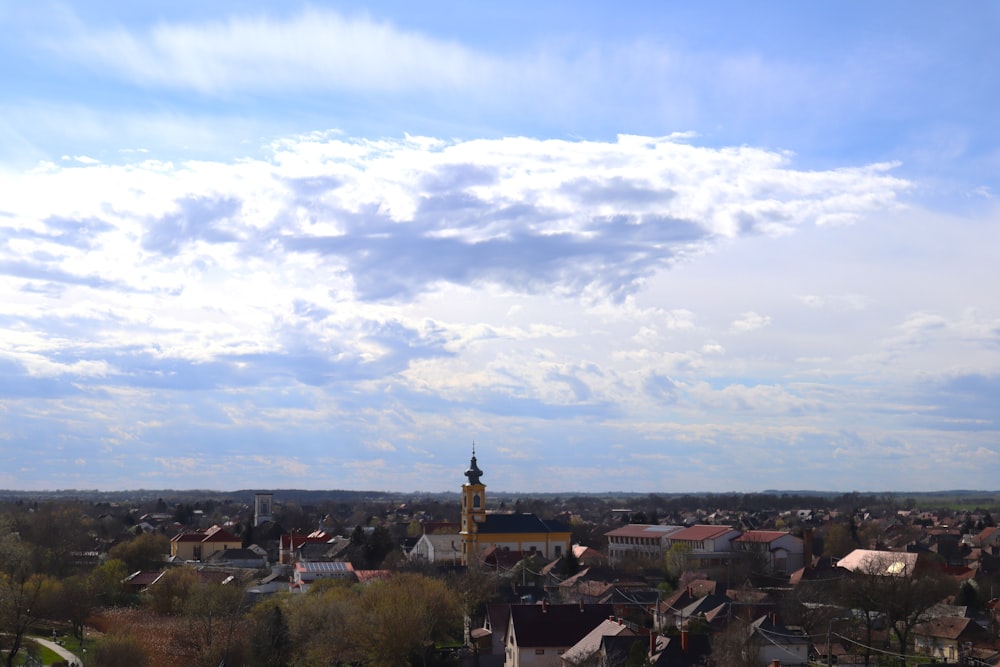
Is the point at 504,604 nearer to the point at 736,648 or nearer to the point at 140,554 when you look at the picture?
Answer: the point at 736,648

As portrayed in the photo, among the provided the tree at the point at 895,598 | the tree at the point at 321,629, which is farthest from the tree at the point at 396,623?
the tree at the point at 895,598

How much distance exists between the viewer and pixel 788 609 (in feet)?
175

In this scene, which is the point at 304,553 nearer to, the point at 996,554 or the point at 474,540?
the point at 474,540

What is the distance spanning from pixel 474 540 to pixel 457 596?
101ft

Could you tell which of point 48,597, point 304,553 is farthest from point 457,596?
point 304,553

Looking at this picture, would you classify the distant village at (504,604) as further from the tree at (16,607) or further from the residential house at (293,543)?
the residential house at (293,543)

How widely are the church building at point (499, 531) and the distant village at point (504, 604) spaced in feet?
0.51

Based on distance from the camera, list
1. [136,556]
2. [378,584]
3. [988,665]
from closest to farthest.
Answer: [988,665] < [378,584] < [136,556]

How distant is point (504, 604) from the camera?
51781 mm

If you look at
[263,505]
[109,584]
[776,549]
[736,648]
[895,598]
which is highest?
[263,505]

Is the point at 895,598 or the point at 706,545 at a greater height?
the point at 706,545

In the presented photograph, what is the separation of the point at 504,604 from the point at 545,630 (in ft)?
20.5

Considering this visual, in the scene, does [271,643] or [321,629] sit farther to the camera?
[321,629]

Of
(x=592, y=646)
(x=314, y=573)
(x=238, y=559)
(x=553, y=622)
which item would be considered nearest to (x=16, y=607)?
(x=314, y=573)
